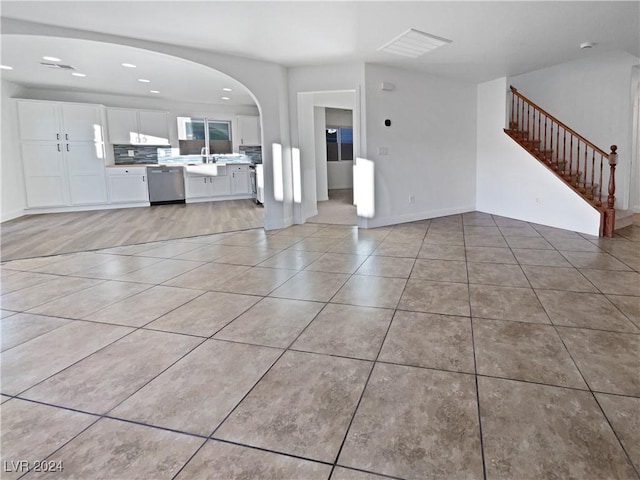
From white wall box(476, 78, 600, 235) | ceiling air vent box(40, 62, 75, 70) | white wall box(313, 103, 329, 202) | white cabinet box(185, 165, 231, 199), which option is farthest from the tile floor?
white cabinet box(185, 165, 231, 199)

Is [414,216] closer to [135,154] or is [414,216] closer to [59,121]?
[135,154]

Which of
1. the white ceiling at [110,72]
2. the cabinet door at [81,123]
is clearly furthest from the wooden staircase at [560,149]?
the cabinet door at [81,123]

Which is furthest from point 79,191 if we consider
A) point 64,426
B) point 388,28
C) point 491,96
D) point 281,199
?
point 491,96

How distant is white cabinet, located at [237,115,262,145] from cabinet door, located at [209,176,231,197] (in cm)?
122

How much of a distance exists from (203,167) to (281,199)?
13.7ft

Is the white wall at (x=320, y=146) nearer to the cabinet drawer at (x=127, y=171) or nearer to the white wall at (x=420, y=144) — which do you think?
the white wall at (x=420, y=144)

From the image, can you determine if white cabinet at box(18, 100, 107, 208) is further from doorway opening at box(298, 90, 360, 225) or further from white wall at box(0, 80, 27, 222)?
doorway opening at box(298, 90, 360, 225)

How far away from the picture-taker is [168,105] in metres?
9.02

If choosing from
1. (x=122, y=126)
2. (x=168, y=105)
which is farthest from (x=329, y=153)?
(x=122, y=126)

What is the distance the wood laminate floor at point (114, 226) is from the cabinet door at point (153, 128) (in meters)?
1.69

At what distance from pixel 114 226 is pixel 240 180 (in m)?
4.00

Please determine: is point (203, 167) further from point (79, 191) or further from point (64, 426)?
point (64, 426)

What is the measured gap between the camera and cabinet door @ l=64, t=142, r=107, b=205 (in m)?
7.75

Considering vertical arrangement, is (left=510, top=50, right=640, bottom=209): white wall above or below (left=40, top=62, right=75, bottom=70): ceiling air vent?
below
